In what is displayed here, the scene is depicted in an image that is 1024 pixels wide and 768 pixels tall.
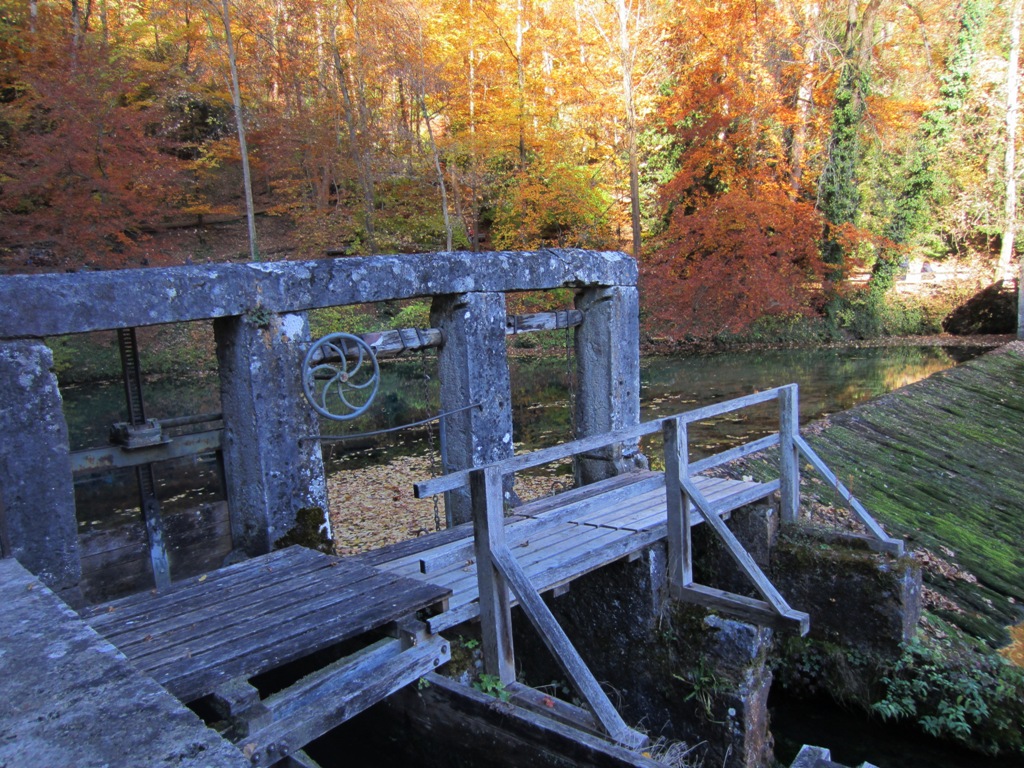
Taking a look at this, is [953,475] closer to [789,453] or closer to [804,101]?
[789,453]

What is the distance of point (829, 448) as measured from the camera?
404 inches

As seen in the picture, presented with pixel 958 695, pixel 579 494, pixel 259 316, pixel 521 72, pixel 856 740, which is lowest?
pixel 856 740

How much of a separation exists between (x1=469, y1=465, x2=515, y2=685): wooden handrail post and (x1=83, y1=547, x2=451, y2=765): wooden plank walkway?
Result: 27 centimetres

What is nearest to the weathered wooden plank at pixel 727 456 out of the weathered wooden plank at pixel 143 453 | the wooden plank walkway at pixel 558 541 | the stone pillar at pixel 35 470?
the wooden plank walkway at pixel 558 541

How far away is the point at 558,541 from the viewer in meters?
5.88

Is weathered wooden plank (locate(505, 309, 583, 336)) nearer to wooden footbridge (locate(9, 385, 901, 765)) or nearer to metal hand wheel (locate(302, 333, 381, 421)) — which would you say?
metal hand wheel (locate(302, 333, 381, 421))

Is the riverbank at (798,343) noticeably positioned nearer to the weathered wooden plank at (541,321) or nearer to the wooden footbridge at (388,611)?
the weathered wooden plank at (541,321)

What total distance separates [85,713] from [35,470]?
3184 millimetres

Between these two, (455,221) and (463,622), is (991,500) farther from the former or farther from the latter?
(455,221)

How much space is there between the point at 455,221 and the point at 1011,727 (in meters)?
23.2

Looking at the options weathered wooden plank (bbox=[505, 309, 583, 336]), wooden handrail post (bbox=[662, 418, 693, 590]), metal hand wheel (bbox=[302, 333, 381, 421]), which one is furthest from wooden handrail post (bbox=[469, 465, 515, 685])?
weathered wooden plank (bbox=[505, 309, 583, 336])

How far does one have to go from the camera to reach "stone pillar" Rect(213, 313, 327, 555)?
18.0ft

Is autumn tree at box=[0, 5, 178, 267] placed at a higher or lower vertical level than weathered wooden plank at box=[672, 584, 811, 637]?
higher

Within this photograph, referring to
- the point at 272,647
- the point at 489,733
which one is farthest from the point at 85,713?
the point at 489,733
